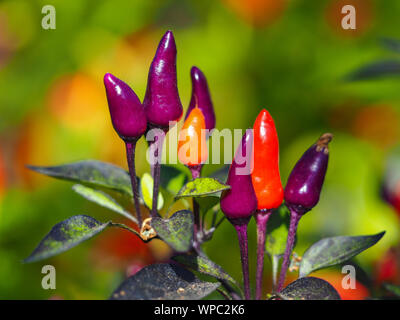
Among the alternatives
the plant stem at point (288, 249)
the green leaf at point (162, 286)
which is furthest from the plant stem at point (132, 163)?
the plant stem at point (288, 249)

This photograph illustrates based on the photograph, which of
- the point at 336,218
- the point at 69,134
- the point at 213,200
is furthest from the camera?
the point at 69,134

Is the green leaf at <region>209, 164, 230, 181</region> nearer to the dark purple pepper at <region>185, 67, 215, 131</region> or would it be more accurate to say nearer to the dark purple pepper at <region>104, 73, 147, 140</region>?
the dark purple pepper at <region>185, 67, 215, 131</region>

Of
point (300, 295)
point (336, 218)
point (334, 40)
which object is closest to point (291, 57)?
point (334, 40)

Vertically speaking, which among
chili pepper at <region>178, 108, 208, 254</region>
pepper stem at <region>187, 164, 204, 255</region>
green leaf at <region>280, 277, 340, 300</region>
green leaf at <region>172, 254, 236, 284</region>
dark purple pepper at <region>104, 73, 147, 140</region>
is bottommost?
green leaf at <region>280, 277, 340, 300</region>

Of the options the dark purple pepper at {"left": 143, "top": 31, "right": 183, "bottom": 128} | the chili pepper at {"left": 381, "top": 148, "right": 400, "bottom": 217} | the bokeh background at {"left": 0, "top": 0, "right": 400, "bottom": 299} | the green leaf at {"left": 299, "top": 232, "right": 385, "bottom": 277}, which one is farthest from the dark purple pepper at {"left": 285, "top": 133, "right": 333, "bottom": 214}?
the bokeh background at {"left": 0, "top": 0, "right": 400, "bottom": 299}
